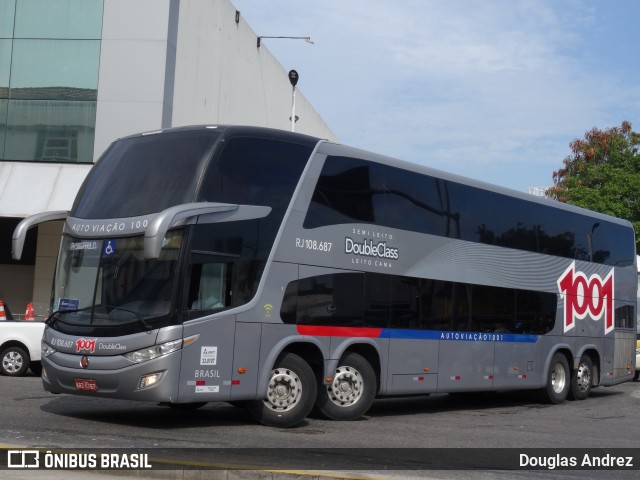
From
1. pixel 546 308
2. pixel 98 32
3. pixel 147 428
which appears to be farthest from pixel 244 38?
pixel 147 428

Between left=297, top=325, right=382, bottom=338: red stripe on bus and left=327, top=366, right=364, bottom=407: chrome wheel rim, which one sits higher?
left=297, top=325, right=382, bottom=338: red stripe on bus

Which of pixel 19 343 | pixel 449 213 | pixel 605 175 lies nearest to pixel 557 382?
pixel 449 213

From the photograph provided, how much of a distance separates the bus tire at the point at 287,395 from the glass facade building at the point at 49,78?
16.0 m

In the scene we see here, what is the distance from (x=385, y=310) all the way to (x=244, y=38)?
73.8 feet

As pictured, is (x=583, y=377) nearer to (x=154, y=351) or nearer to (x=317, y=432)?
(x=317, y=432)

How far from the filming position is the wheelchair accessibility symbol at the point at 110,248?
1213 centimetres

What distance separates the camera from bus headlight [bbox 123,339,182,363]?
37.9ft

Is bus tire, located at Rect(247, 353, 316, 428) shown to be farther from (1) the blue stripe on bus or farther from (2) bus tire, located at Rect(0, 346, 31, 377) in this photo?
(2) bus tire, located at Rect(0, 346, 31, 377)

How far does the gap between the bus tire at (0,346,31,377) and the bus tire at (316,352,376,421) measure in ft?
31.3

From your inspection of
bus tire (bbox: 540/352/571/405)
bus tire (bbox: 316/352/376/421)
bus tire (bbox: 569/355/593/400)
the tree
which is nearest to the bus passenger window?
bus tire (bbox: 316/352/376/421)

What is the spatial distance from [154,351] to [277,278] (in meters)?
2.20

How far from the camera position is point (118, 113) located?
27062mm

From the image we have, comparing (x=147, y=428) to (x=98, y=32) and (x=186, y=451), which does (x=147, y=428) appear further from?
(x=98, y=32)

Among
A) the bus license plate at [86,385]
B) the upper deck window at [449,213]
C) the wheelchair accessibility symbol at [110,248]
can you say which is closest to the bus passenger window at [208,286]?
the wheelchair accessibility symbol at [110,248]
